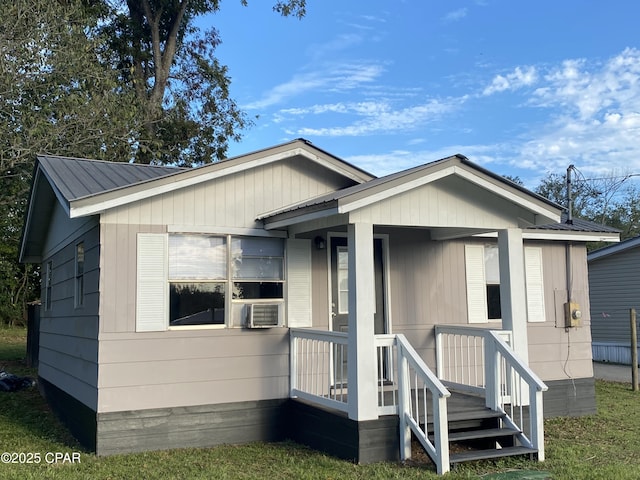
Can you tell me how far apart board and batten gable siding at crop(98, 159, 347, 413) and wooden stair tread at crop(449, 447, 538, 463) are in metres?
2.41

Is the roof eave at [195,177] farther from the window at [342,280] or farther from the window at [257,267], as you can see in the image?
the window at [342,280]

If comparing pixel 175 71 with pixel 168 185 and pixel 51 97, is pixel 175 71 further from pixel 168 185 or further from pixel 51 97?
pixel 168 185

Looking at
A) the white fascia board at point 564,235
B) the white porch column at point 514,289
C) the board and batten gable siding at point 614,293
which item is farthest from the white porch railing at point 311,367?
the board and batten gable siding at point 614,293

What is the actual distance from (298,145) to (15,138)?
10.5m

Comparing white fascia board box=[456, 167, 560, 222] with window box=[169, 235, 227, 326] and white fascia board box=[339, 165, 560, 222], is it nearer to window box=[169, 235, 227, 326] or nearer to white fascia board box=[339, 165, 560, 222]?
white fascia board box=[339, 165, 560, 222]

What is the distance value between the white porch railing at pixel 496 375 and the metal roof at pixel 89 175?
4.57 metres

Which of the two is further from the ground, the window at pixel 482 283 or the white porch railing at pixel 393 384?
the window at pixel 482 283

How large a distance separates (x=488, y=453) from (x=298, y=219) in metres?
3.23

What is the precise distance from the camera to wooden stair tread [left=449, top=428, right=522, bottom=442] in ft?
21.6

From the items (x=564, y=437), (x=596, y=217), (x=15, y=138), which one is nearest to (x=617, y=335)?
(x=564, y=437)

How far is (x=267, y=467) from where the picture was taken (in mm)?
6473

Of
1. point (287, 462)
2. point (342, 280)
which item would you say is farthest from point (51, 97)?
point (287, 462)

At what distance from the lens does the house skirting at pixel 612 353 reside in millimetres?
17328

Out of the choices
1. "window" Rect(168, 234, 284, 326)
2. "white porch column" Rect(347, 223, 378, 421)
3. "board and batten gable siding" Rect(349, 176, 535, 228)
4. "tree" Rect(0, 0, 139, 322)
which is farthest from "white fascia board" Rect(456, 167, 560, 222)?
"tree" Rect(0, 0, 139, 322)
